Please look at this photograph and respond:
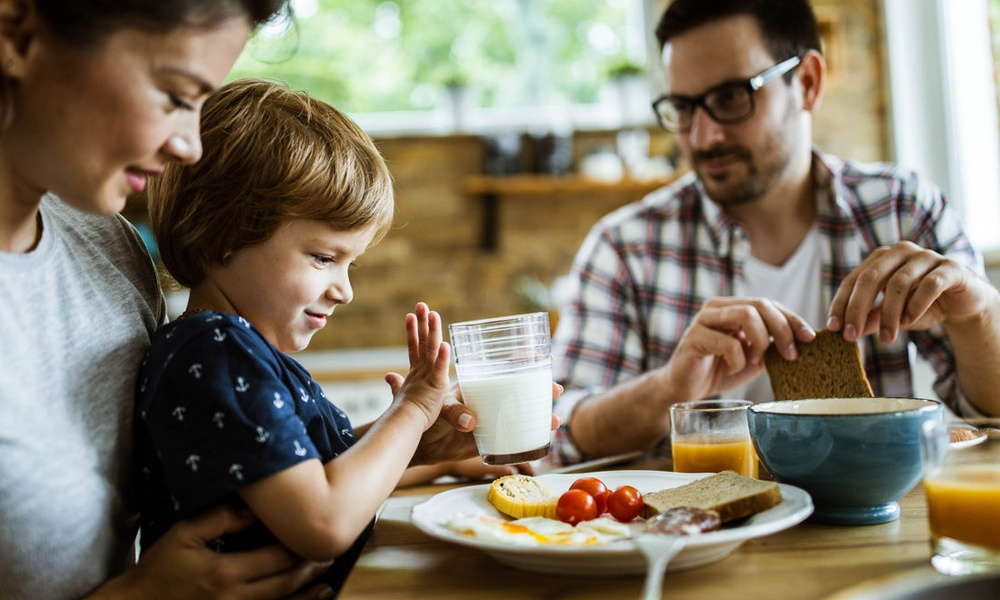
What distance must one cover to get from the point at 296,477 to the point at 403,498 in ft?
1.47

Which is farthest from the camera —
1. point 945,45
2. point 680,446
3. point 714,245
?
point 945,45

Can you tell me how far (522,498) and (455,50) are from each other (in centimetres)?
406

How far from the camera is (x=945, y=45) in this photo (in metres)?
3.98

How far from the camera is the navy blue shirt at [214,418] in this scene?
942 mm

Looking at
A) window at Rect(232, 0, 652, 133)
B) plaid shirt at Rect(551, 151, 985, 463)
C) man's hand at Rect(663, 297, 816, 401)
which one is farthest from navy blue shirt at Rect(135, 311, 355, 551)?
window at Rect(232, 0, 652, 133)

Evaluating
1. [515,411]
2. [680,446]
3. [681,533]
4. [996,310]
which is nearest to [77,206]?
[515,411]

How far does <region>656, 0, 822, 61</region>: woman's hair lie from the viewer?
2150mm

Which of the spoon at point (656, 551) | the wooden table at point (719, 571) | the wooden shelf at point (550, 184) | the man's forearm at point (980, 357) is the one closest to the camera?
the spoon at point (656, 551)

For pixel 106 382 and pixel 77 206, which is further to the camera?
pixel 106 382

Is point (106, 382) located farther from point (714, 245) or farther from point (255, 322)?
point (714, 245)

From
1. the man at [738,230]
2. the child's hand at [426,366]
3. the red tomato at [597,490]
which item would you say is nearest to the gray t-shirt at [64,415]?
the child's hand at [426,366]

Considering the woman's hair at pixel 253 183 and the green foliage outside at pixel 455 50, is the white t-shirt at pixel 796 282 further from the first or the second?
the green foliage outside at pixel 455 50

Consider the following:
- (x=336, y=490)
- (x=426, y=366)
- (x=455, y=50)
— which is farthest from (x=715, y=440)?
(x=455, y=50)

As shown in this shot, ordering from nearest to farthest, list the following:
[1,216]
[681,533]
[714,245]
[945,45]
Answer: [681,533] → [1,216] → [714,245] → [945,45]
